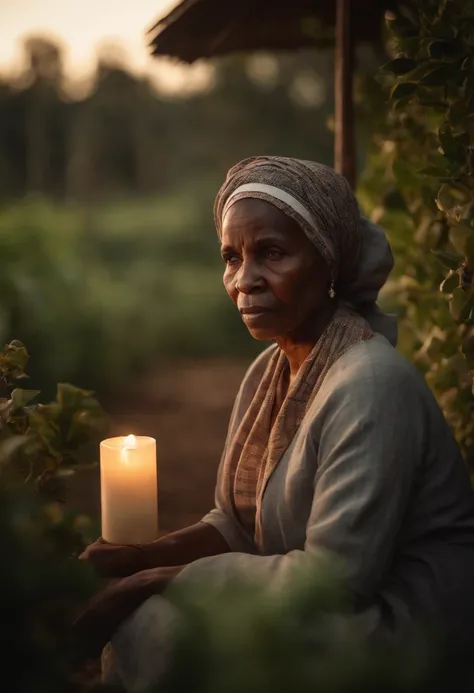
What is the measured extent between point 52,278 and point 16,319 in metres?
4.38

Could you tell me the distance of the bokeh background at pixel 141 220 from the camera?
766cm

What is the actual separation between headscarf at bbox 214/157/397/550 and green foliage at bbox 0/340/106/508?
476 millimetres

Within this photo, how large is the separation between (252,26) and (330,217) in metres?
1.43

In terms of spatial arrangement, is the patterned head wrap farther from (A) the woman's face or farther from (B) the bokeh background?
(B) the bokeh background

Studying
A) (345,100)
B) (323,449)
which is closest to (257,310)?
(323,449)

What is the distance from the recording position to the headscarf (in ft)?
6.68

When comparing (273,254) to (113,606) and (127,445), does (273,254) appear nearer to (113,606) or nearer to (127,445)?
(127,445)

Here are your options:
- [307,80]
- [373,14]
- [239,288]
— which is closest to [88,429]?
[239,288]

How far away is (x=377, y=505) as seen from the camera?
1.79 m

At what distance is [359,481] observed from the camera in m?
1.80

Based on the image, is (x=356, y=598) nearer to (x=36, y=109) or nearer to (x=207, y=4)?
(x=207, y=4)

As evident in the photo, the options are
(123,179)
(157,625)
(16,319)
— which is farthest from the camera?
(123,179)

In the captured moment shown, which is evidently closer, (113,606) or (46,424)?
(113,606)

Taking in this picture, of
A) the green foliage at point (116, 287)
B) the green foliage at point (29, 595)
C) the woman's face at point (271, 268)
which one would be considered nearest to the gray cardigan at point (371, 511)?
the woman's face at point (271, 268)
